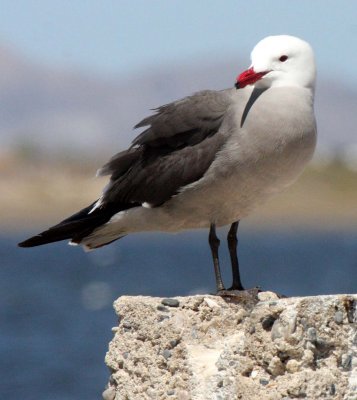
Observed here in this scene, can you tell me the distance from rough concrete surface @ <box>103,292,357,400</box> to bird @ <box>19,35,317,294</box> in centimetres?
114

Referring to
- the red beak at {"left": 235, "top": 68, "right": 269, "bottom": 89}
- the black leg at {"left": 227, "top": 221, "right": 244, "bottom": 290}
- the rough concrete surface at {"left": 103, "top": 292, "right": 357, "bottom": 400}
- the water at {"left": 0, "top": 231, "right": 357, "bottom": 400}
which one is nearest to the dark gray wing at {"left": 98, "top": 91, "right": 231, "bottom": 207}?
the red beak at {"left": 235, "top": 68, "right": 269, "bottom": 89}

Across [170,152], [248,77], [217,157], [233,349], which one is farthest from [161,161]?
[233,349]

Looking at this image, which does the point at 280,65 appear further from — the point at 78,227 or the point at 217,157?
the point at 78,227

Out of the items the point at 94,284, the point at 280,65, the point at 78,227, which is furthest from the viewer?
the point at 94,284

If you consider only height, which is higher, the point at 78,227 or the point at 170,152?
the point at 170,152

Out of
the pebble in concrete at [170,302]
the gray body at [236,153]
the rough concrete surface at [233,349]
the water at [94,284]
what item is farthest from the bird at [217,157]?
the water at [94,284]

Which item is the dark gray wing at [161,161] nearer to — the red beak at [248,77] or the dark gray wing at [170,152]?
the dark gray wing at [170,152]

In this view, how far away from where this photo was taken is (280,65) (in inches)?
346

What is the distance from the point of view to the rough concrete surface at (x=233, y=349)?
6.75 meters

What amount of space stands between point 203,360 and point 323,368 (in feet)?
2.27

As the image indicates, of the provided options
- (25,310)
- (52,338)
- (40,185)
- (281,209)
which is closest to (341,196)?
(281,209)

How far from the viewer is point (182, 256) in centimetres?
7588

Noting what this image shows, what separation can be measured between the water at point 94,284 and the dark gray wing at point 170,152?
54.8ft

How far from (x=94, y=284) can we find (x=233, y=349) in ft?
167
